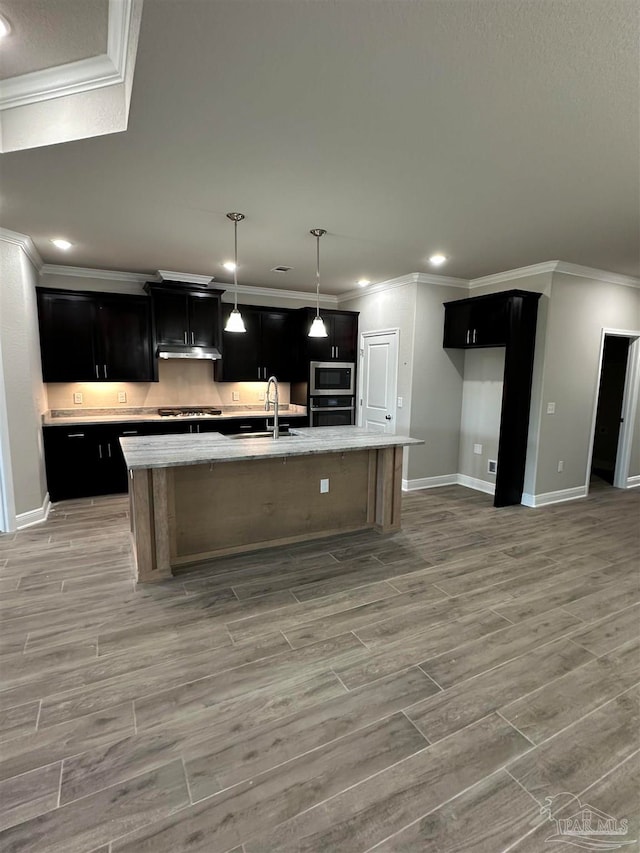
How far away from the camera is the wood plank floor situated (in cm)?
144

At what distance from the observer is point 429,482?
5.51 meters

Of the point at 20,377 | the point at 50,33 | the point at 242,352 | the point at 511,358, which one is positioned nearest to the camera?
the point at 50,33

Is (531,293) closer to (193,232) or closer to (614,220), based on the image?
(614,220)

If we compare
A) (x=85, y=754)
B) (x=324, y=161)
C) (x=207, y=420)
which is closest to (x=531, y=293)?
(x=324, y=161)

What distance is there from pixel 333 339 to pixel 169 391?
8.00 feet

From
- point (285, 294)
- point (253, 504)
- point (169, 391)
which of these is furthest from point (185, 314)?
point (253, 504)

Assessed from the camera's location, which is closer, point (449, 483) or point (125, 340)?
point (125, 340)

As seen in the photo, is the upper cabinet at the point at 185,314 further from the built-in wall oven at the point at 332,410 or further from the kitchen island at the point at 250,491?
the kitchen island at the point at 250,491

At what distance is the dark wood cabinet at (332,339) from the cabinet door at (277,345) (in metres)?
0.23

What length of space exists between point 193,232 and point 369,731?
3803mm

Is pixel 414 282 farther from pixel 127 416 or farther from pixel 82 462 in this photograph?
pixel 82 462

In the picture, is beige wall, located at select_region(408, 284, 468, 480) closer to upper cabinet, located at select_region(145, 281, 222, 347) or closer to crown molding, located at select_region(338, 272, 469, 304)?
crown molding, located at select_region(338, 272, 469, 304)

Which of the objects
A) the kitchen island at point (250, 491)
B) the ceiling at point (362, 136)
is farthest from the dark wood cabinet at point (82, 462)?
the ceiling at point (362, 136)

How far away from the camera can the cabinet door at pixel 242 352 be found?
5.80 meters
